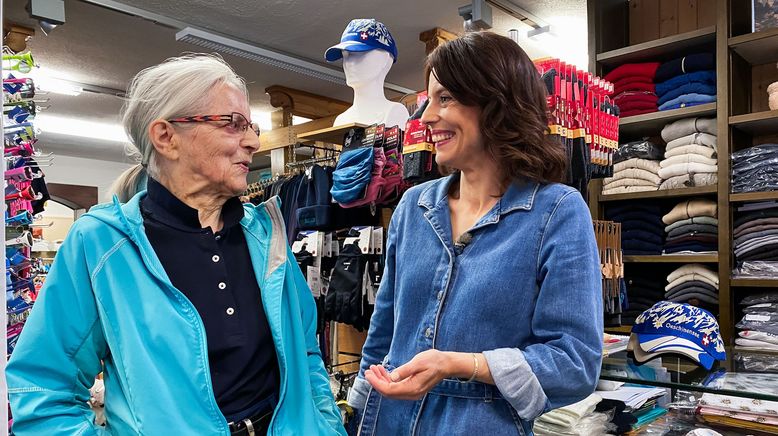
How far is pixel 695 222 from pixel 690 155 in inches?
15.4

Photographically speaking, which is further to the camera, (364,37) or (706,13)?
(706,13)

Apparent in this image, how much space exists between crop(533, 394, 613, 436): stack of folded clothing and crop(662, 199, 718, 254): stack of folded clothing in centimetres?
222

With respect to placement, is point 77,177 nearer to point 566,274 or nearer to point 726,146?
point 726,146

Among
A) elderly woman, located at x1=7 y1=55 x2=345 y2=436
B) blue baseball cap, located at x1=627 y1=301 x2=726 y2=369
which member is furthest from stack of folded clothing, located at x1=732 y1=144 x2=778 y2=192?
elderly woman, located at x1=7 y1=55 x2=345 y2=436

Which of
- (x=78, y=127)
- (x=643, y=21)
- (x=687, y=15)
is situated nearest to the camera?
(x=687, y=15)

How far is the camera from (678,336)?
5.00 ft

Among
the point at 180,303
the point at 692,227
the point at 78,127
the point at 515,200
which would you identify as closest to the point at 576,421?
the point at 515,200

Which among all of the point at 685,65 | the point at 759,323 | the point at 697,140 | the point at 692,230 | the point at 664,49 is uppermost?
the point at 664,49

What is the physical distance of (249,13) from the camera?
4.84 meters

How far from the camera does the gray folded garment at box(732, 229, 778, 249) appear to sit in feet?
10.3

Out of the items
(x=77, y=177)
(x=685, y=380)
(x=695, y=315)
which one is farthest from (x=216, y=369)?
(x=77, y=177)

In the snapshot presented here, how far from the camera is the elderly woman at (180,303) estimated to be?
1052 millimetres

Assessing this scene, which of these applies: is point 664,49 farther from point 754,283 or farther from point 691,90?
point 754,283

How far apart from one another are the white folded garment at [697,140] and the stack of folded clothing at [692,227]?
0.33 metres
